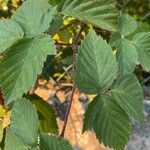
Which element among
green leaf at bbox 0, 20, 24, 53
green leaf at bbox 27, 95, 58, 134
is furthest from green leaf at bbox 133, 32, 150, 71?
green leaf at bbox 27, 95, 58, 134

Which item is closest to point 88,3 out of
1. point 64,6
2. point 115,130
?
point 64,6

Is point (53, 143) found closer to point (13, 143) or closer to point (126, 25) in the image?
point (13, 143)

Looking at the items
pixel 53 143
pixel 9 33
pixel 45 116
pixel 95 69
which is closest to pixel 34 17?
pixel 9 33

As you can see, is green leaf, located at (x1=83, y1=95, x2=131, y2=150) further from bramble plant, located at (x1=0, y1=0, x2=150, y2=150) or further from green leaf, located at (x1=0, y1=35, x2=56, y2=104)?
green leaf, located at (x1=0, y1=35, x2=56, y2=104)

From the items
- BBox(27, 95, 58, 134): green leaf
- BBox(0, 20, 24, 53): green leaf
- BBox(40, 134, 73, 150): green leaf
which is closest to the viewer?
BBox(40, 134, 73, 150): green leaf

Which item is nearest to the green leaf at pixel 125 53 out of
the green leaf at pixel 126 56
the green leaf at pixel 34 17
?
the green leaf at pixel 126 56

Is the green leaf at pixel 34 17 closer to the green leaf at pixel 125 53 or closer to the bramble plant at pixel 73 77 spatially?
the bramble plant at pixel 73 77
